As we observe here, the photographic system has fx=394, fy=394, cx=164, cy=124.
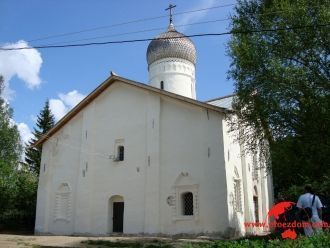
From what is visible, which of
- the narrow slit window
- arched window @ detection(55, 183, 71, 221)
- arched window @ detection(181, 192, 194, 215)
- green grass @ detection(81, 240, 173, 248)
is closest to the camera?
green grass @ detection(81, 240, 173, 248)

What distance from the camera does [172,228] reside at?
17.2 m

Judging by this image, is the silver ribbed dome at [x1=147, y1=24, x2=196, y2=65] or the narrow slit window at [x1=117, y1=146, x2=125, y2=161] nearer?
the narrow slit window at [x1=117, y1=146, x2=125, y2=161]

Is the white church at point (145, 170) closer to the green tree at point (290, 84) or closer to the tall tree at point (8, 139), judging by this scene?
the green tree at point (290, 84)

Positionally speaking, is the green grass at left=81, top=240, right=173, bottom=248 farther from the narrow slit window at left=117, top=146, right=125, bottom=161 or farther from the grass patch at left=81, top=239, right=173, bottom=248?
the narrow slit window at left=117, top=146, right=125, bottom=161

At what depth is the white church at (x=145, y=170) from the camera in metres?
17.1

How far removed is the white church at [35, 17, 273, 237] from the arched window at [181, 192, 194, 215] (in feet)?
0.14

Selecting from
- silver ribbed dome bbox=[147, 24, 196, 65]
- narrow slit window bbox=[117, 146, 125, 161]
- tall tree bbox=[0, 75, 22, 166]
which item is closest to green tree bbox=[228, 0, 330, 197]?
narrow slit window bbox=[117, 146, 125, 161]

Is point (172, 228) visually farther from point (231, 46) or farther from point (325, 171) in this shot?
point (231, 46)

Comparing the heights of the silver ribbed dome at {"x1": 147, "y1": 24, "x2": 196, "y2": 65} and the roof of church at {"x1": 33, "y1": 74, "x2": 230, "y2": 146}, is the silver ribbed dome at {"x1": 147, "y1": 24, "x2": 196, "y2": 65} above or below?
above

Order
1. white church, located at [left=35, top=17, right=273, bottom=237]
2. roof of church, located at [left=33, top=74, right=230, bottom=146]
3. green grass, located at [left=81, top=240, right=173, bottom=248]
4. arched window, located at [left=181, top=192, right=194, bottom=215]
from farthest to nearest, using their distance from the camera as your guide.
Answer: roof of church, located at [left=33, top=74, right=230, bottom=146] → arched window, located at [left=181, top=192, right=194, bottom=215] → white church, located at [left=35, top=17, right=273, bottom=237] → green grass, located at [left=81, top=240, right=173, bottom=248]

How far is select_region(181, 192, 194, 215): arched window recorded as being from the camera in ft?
57.2

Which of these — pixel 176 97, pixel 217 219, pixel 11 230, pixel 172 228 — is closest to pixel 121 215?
pixel 172 228

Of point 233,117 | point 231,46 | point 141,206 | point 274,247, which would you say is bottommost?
point 274,247

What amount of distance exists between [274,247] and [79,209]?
15699 mm
